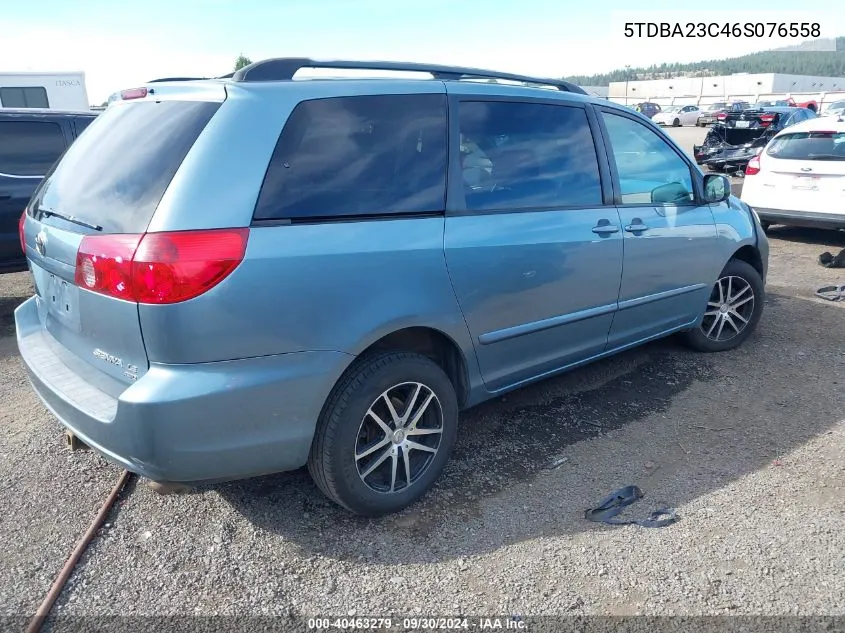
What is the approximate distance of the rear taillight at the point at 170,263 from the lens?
7.22 ft

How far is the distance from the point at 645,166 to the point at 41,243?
3.32 metres

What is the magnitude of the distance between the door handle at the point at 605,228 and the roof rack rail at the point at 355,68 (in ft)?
Answer: 2.85

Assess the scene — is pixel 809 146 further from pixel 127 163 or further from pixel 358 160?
pixel 127 163

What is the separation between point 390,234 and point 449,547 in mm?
1302

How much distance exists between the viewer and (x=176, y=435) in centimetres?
228

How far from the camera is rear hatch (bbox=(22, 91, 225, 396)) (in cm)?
231

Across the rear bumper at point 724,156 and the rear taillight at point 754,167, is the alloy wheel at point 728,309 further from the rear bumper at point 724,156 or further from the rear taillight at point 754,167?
the rear bumper at point 724,156

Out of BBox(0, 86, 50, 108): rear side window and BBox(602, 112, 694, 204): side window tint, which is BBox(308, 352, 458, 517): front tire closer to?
BBox(602, 112, 694, 204): side window tint

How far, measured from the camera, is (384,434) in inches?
112

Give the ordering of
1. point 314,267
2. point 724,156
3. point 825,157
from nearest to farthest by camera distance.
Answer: point 314,267
point 825,157
point 724,156

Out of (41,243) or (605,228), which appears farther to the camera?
(605,228)

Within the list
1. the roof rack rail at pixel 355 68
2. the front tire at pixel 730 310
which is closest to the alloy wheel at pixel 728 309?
the front tire at pixel 730 310

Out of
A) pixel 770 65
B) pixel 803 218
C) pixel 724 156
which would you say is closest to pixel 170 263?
pixel 803 218

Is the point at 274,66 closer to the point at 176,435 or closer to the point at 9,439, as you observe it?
the point at 176,435
